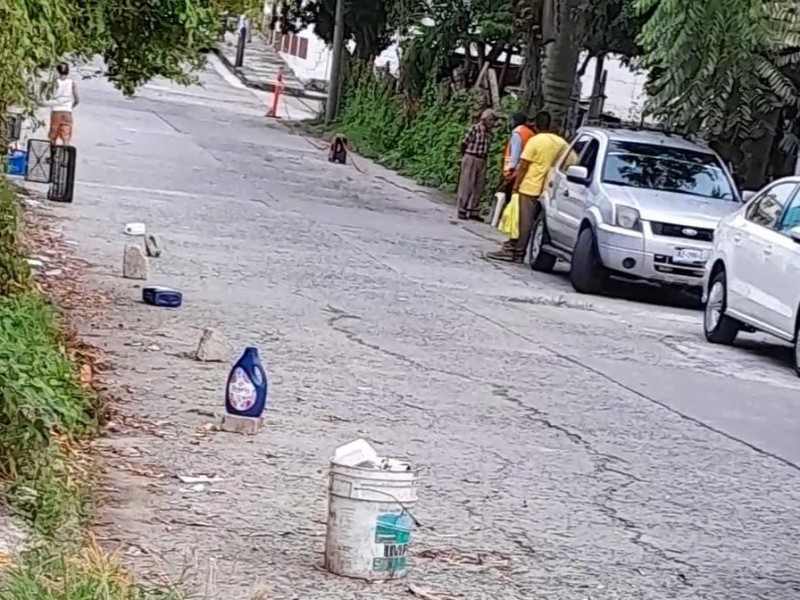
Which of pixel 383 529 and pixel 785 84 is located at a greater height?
pixel 785 84

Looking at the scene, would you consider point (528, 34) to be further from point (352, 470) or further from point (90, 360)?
point (352, 470)

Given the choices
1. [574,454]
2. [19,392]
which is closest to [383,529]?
[19,392]

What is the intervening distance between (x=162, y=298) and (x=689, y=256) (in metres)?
6.63

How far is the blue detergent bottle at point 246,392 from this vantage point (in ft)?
28.2

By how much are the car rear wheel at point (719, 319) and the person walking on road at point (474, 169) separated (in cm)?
1036

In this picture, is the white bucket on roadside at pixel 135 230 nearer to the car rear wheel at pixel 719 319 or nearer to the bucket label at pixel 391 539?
the car rear wheel at pixel 719 319

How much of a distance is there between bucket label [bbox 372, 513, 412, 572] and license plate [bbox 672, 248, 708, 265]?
11.3 meters

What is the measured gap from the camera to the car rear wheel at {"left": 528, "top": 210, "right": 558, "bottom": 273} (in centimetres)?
1950

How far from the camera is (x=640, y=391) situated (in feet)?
38.4

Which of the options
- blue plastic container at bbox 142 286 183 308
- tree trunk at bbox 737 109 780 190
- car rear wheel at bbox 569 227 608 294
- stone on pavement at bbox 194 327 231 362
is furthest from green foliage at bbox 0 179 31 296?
tree trunk at bbox 737 109 780 190

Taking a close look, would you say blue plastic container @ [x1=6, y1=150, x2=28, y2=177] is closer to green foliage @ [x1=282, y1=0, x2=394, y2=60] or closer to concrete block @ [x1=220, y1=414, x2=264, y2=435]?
concrete block @ [x1=220, y1=414, x2=264, y2=435]

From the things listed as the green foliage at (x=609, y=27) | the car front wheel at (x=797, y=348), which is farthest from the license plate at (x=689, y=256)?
the green foliage at (x=609, y=27)

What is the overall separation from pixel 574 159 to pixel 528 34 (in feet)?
28.3

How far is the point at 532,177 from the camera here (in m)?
20.0
